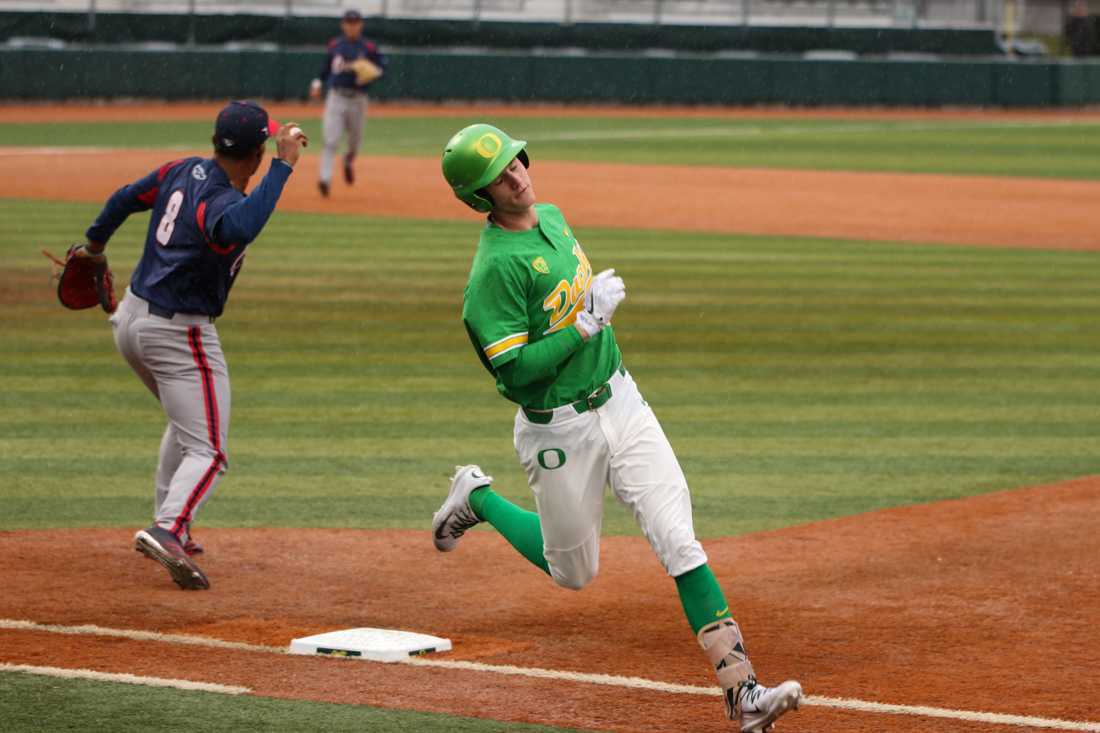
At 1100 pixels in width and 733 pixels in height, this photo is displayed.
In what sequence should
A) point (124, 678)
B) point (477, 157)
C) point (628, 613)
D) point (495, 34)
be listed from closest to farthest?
point (477, 157) → point (124, 678) → point (628, 613) → point (495, 34)

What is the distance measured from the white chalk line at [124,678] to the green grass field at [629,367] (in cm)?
10

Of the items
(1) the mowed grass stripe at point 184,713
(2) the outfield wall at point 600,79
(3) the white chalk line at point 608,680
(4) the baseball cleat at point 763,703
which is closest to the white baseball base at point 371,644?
(3) the white chalk line at point 608,680

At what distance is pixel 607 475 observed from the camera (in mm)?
5840

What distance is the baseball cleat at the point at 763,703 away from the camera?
5.25 meters

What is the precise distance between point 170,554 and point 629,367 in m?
6.00

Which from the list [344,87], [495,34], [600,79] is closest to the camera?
[344,87]

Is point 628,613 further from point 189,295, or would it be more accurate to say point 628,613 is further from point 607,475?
point 189,295

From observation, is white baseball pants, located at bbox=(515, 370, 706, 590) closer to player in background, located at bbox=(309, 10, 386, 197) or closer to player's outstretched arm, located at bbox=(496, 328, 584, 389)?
player's outstretched arm, located at bbox=(496, 328, 584, 389)

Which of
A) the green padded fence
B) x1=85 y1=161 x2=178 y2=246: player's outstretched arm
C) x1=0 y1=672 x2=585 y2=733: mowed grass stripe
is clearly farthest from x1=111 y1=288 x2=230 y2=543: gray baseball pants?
the green padded fence

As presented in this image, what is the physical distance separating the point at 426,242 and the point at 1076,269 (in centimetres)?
715

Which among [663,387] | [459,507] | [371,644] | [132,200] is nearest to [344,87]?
[663,387]

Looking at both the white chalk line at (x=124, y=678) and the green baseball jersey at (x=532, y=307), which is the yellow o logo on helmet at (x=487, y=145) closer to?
the green baseball jersey at (x=532, y=307)

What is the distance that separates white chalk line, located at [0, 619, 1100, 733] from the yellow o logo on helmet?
1815 millimetres

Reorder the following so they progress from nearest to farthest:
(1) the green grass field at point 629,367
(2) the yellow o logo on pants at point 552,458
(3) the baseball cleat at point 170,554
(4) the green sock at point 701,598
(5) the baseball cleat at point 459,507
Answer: (4) the green sock at point 701,598
(2) the yellow o logo on pants at point 552,458
(5) the baseball cleat at point 459,507
(3) the baseball cleat at point 170,554
(1) the green grass field at point 629,367
